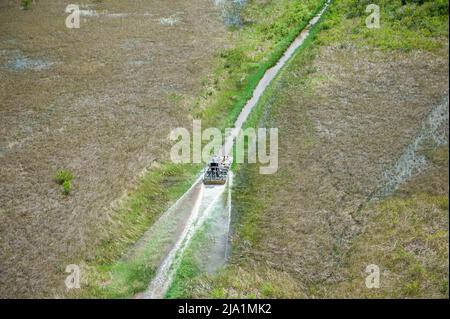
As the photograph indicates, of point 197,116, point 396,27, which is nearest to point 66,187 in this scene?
point 197,116

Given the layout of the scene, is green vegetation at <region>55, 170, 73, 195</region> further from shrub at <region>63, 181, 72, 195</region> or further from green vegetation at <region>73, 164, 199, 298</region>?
green vegetation at <region>73, 164, 199, 298</region>

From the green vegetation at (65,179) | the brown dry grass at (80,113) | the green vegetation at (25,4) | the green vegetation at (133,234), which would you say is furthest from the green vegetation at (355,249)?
the green vegetation at (25,4)

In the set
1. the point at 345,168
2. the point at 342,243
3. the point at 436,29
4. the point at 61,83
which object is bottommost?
the point at 342,243

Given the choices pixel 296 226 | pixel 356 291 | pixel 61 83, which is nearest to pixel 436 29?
pixel 296 226

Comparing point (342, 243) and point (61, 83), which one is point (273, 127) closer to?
point (342, 243)

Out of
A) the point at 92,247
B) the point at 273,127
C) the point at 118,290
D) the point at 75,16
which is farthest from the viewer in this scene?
the point at 75,16

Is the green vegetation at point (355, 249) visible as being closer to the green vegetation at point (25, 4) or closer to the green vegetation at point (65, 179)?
the green vegetation at point (65, 179)

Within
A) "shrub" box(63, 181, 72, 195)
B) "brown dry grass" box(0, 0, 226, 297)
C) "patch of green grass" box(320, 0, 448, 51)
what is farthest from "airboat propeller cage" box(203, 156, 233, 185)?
"patch of green grass" box(320, 0, 448, 51)
